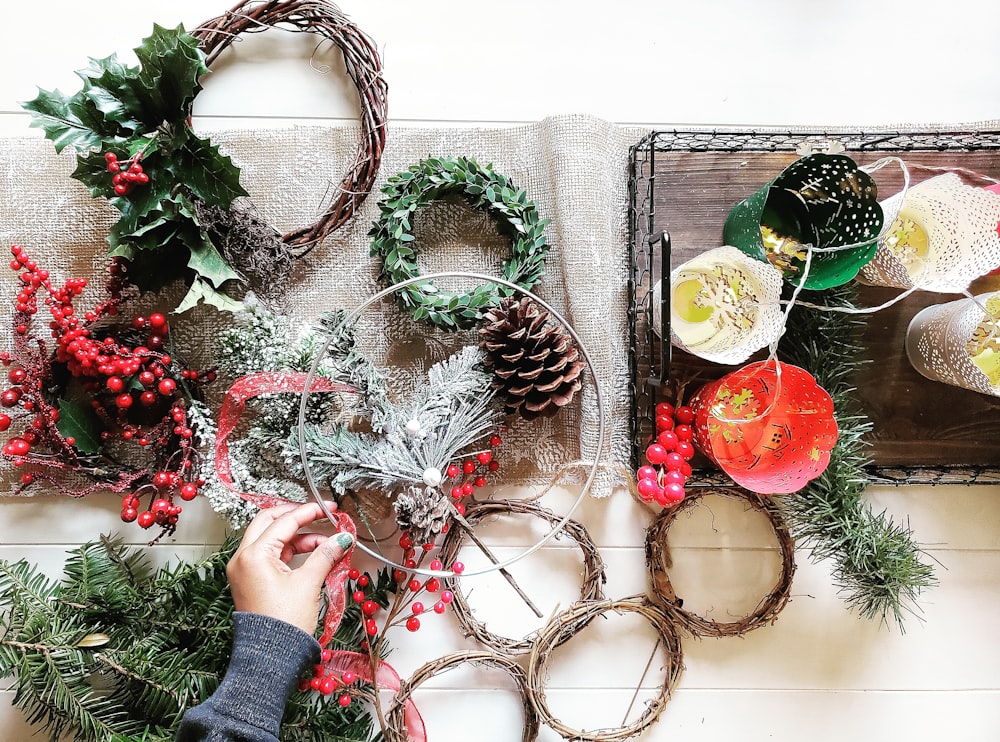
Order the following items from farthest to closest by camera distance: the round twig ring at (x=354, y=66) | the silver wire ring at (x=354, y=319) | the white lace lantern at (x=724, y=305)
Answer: the round twig ring at (x=354, y=66) → the white lace lantern at (x=724, y=305) → the silver wire ring at (x=354, y=319)

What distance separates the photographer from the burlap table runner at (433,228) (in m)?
1.02

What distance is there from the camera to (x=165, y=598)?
3.09 ft

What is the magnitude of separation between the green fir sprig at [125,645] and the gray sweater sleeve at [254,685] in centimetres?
9

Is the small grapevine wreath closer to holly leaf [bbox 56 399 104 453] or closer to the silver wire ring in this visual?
the silver wire ring

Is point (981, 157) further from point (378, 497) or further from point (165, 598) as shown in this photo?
point (165, 598)

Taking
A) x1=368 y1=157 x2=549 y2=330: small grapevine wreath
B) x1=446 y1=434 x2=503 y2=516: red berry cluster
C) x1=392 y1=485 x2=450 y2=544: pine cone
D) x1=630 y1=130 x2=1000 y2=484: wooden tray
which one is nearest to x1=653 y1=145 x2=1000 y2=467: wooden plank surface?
x1=630 y1=130 x2=1000 y2=484: wooden tray

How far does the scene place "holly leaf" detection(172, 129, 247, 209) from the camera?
0.92 meters

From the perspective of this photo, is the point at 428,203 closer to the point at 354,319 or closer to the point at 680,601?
the point at 354,319

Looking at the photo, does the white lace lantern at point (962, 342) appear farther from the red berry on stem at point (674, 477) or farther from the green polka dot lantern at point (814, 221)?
the red berry on stem at point (674, 477)

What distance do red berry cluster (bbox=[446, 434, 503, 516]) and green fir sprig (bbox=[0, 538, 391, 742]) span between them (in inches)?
8.1

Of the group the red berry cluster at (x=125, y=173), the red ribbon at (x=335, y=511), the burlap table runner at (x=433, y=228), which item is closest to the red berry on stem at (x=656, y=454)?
the burlap table runner at (x=433, y=228)

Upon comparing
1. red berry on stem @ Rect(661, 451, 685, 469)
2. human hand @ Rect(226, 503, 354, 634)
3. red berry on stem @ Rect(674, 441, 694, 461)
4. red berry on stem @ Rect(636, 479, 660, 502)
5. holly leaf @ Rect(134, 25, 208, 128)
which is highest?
holly leaf @ Rect(134, 25, 208, 128)

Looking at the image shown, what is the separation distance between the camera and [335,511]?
3.12 feet

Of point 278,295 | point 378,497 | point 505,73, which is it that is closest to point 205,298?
point 278,295
